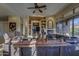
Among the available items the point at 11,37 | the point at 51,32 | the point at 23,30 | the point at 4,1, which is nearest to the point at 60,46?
the point at 51,32

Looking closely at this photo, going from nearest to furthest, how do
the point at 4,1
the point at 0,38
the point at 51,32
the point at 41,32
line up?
the point at 4,1
the point at 0,38
the point at 41,32
the point at 51,32

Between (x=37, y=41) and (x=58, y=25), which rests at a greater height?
(x=58, y=25)

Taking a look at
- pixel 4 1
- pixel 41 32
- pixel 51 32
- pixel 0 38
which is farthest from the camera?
pixel 51 32


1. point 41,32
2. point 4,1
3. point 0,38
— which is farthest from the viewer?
point 41,32

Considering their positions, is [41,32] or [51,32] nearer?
A: [41,32]

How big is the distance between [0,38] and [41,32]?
2.18ft

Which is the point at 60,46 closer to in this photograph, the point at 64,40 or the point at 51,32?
the point at 64,40

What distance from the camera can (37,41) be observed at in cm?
229

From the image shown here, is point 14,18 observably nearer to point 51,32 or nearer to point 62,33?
point 51,32

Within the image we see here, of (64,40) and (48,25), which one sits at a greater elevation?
(48,25)

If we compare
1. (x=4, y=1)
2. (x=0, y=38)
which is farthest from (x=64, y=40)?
(x=4, y=1)

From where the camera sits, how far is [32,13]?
92.7 inches

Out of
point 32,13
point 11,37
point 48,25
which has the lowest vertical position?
point 11,37

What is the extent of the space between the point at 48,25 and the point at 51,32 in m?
0.15
